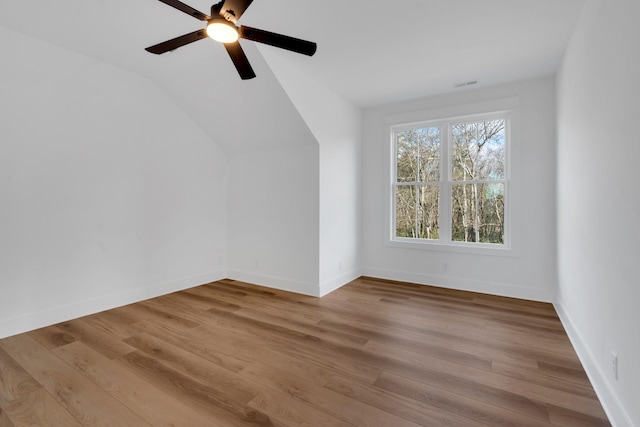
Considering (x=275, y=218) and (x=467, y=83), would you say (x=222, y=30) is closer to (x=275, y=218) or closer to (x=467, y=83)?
(x=275, y=218)

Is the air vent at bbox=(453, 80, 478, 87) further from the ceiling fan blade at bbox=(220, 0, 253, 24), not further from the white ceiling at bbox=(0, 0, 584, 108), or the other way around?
the ceiling fan blade at bbox=(220, 0, 253, 24)

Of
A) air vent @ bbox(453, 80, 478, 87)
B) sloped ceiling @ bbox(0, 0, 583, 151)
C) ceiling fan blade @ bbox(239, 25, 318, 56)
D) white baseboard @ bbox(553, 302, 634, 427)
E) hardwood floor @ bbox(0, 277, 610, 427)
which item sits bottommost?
hardwood floor @ bbox(0, 277, 610, 427)

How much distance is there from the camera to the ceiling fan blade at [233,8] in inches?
66.3

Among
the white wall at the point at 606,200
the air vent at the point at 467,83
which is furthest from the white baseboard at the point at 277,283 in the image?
the air vent at the point at 467,83

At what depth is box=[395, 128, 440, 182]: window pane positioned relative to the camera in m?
4.40

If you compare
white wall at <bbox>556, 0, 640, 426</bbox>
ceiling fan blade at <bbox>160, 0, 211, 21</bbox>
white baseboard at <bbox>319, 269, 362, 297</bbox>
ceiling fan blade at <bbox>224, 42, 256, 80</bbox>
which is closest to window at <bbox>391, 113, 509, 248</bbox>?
white baseboard at <bbox>319, 269, 362, 297</bbox>

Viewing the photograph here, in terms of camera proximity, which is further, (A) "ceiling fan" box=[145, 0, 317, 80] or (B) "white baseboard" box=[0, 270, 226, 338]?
(B) "white baseboard" box=[0, 270, 226, 338]

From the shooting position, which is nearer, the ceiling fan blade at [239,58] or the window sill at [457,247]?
the ceiling fan blade at [239,58]

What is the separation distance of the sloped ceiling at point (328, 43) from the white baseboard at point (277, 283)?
79.8 inches

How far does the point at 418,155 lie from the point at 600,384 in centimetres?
335

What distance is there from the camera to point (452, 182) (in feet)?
13.9

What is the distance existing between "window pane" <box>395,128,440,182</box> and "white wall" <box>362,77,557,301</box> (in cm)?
29

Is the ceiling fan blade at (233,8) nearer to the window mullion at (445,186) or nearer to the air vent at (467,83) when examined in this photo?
the air vent at (467,83)

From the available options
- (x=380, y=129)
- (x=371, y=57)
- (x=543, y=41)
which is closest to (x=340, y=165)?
(x=380, y=129)
